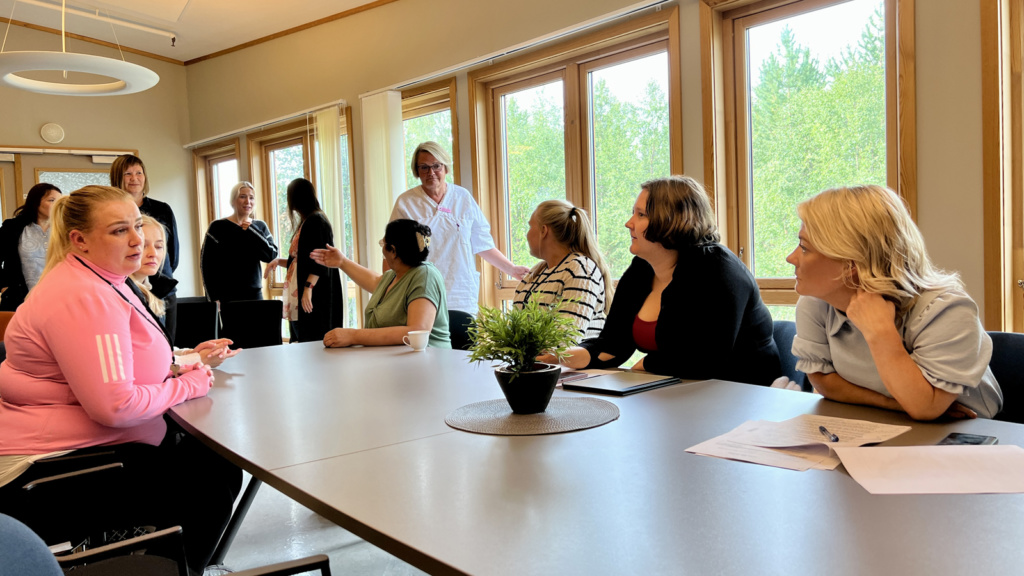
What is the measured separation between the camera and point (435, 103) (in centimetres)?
547

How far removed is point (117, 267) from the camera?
179cm

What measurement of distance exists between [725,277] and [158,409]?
154 cm

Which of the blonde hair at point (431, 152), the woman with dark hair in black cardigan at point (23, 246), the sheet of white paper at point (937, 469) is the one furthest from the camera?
the woman with dark hair in black cardigan at point (23, 246)

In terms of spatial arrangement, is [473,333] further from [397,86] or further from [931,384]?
[397,86]

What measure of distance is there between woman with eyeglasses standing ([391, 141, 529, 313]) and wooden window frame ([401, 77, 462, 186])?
A: 75 cm

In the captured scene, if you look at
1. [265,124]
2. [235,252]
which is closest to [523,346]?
[235,252]

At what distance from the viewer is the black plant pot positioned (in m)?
1.42

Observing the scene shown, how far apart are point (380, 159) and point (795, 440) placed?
188 inches

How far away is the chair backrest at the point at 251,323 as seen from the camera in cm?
374

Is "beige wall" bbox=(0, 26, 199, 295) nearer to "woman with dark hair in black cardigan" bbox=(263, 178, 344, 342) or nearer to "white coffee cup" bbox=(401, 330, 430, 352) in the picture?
"woman with dark hair in black cardigan" bbox=(263, 178, 344, 342)

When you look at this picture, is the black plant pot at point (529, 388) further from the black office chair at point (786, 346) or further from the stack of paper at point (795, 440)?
the black office chair at point (786, 346)

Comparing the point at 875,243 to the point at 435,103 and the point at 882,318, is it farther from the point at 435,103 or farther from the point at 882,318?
the point at 435,103

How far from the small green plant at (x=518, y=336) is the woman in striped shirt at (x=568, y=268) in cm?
129

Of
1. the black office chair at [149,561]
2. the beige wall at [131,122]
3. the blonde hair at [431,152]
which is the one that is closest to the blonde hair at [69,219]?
the black office chair at [149,561]
